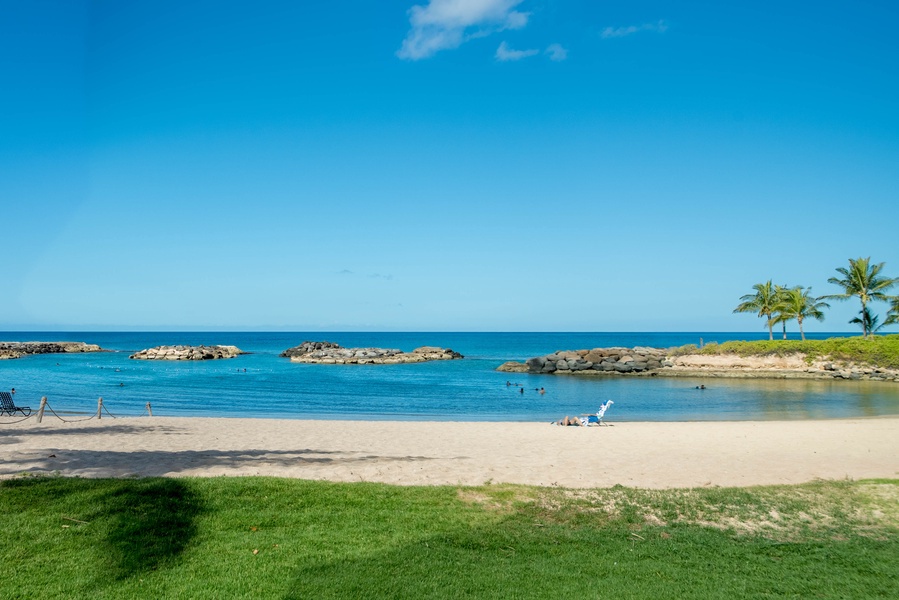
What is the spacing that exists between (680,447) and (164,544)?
15202mm

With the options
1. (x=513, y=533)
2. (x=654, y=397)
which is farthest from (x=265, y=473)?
(x=654, y=397)

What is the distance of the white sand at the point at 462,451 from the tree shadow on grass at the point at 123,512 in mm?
2445

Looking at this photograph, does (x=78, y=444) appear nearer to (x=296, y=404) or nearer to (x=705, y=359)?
(x=296, y=404)

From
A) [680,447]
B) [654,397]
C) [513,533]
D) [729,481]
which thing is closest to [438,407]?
[654,397]

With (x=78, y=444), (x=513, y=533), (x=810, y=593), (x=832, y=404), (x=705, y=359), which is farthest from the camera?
(x=705, y=359)

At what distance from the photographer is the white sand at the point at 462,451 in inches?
527

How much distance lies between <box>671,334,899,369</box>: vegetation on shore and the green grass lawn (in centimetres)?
4931

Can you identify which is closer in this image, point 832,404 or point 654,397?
point 832,404

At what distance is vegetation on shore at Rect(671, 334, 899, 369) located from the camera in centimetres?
5131

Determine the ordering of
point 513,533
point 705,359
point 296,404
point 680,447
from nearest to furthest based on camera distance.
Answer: point 513,533 < point 680,447 < point 296,404 < point 705,359

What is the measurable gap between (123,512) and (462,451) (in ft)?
33.0

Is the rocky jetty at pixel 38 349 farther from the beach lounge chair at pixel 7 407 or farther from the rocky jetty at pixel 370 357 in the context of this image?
the beach lounge chair at pixel 7 407

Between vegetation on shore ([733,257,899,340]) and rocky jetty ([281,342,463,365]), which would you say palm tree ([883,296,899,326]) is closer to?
vegetation on shore ([733,257,899,340])

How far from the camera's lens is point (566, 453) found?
674 inches
